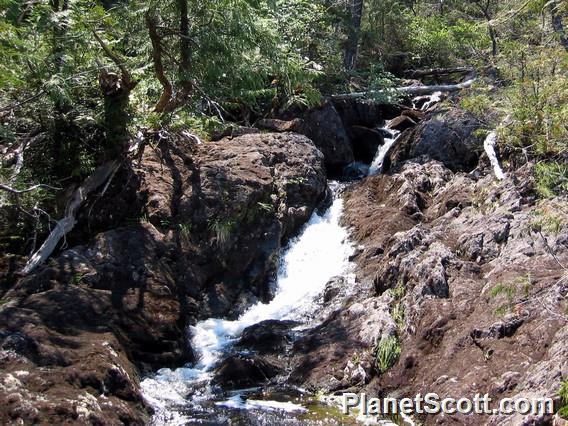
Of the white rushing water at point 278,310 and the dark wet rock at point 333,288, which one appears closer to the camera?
the white rushing water at point 278,310

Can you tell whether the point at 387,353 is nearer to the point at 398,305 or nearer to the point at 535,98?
the point at 398,305

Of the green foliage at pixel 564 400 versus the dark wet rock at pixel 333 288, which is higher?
the green foliage at pixel 564 400

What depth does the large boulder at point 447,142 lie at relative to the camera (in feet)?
49.1

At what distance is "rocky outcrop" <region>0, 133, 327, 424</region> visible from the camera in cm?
696

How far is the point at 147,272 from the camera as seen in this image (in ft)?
32.4

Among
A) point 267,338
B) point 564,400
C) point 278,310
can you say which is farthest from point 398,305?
point 564,400

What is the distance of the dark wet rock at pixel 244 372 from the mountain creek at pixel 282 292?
0.03 m

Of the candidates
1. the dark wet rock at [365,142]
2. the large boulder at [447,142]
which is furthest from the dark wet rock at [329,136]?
the large boulder at [447,142]

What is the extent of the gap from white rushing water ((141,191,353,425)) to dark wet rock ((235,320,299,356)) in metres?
0.33

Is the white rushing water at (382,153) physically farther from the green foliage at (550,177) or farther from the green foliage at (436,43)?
the green foliage at (550,177)

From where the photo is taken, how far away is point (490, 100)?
1313cm

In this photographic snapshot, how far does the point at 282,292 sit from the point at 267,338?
8.15ft

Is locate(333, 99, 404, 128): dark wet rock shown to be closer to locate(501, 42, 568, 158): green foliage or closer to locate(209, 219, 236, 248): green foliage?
locate(501, 42, 568, 158): green foliage

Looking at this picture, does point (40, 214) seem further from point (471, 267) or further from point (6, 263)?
point (471, 267)
